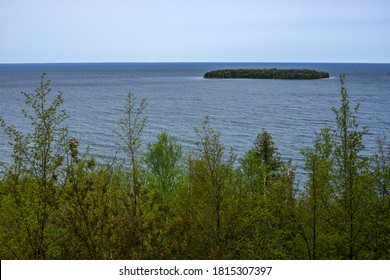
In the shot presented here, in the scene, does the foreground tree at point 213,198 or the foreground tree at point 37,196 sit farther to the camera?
the foreground tree at point 213,198

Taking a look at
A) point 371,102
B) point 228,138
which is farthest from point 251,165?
point 371,102

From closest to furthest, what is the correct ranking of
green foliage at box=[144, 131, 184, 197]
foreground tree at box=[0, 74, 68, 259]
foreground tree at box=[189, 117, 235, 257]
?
1. foreground tree at box=[0, 74, 68, 259]
2. foreground tree at box=[189, 117, 235, 257]
3. green foliage at box=[144, 131, 184, 197]

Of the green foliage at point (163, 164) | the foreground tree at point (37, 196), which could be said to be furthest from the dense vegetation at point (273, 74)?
the foreground tree at point (37, 196)

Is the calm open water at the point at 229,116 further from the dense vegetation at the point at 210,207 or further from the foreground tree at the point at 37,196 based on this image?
the foreground tree at the point at 37,196

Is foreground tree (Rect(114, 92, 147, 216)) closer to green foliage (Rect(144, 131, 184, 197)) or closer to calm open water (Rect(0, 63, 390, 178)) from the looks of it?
green foliage (Rect(144, 131, 184, 197))

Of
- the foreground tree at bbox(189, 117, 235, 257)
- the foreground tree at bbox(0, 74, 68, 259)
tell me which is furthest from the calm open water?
the foreground tree at bbox(0, 74, 68, 259)

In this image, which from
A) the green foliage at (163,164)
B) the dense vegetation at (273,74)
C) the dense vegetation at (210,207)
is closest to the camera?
the dense vegetation at (210,207)

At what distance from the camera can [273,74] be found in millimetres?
157375

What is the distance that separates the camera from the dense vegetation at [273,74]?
490 feet

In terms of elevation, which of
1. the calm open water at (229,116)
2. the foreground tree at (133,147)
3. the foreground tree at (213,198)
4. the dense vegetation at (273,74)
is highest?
the dense vegetation at (273,74)

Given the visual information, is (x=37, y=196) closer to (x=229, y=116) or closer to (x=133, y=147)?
(x=133, y=147)

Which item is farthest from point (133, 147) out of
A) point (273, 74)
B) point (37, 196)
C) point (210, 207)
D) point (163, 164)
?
point (273, 74)

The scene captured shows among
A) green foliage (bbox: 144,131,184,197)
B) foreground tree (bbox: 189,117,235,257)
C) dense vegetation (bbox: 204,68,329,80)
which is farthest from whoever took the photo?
dense vegetation (bbox: 204,68,329,80)

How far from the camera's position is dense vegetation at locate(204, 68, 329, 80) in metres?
149
